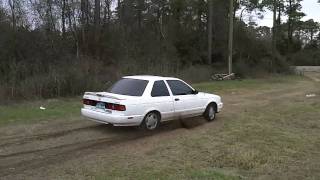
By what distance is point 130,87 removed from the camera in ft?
43.8

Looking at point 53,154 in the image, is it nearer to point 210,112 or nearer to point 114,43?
point 210,112

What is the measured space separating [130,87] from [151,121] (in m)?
1.07

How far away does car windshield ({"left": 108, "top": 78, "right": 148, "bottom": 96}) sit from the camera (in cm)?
1311

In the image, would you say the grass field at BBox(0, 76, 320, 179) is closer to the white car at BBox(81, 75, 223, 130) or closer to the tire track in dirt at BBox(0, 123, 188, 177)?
the tire track in dirt at BBox(0, 123, 188, 177)

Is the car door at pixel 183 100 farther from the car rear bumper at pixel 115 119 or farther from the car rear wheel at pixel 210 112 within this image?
the car rear bumper at pixel 115 119

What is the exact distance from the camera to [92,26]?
108 ft

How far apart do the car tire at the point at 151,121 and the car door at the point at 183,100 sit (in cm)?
81

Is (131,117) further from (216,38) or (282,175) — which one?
(216,38)

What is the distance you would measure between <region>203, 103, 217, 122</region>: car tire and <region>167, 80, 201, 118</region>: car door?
47 centimetres

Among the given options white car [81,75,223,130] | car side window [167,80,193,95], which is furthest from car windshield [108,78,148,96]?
car side window [167,80,193,95]

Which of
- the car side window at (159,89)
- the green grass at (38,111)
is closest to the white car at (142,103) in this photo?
the car side window at (159,89)

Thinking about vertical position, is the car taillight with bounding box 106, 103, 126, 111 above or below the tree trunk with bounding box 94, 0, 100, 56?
below

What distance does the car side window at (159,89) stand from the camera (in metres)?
13.3

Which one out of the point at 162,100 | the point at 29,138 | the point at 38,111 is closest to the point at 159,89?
the point at 162,100
